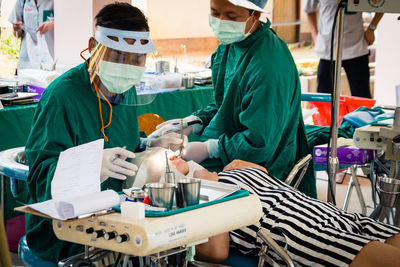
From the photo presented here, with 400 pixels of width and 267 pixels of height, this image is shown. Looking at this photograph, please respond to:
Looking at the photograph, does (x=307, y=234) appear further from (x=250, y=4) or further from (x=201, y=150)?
(x=250, y=4)

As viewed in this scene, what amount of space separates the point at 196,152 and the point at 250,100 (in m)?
0.35

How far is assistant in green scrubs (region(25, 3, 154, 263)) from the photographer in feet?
6.49

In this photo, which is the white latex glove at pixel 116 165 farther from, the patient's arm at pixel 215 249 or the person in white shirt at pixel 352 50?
the person in white shirt at pixel 352 50

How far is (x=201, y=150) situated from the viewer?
2684mm

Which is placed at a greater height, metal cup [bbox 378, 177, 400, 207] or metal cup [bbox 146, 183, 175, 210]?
metal cup [bbox 146, 183, 175, 210]

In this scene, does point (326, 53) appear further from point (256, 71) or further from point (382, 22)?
point (256, 71)

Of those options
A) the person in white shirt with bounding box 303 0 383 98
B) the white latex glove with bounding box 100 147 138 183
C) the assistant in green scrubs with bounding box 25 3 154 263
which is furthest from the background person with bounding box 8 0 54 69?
the white latex glove with bounding box 100 147 138 183

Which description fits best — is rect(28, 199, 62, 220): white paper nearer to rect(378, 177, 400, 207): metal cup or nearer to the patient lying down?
the patient lying down

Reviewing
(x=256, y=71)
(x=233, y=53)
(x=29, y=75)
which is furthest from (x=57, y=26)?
(x=256, y=71)

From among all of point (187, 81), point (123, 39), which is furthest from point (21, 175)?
point (187, 81)

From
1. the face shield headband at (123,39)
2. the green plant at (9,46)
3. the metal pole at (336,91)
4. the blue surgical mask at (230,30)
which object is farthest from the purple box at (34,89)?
the green plant at (9,46)

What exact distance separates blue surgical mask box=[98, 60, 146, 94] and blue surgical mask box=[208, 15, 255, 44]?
2.10 feet

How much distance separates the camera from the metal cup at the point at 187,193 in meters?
1.49

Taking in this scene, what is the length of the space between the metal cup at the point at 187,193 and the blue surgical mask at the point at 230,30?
1338 millimetres
